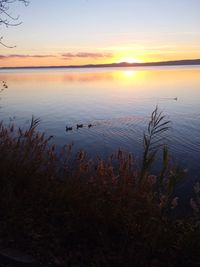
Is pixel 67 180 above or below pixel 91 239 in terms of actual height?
above

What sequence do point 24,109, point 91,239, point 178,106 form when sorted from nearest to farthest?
point 91,239 < point 24,109 < point 178,106

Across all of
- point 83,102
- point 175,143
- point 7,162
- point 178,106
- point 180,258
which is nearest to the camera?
point 180,258

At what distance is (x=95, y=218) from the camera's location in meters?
5.59

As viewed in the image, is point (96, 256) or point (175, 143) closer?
point (96, 256)

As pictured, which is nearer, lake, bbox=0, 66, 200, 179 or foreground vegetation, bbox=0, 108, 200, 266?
foreground vegetation, bbox=0, 108, 200, 266

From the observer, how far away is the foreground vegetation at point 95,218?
5039 mm

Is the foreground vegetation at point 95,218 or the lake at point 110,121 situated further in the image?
the lake at point 110,121

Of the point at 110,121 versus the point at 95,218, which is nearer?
the point at 95,218

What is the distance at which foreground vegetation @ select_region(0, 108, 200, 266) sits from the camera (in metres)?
5.04

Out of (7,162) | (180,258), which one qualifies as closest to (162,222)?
(180,258)

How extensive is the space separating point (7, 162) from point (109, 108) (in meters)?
30.7

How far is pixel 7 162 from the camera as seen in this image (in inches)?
273

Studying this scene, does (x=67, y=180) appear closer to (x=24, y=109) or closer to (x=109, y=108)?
(x=24, y=109)

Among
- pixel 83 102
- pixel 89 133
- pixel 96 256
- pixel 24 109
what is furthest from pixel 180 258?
pixel 83 102
